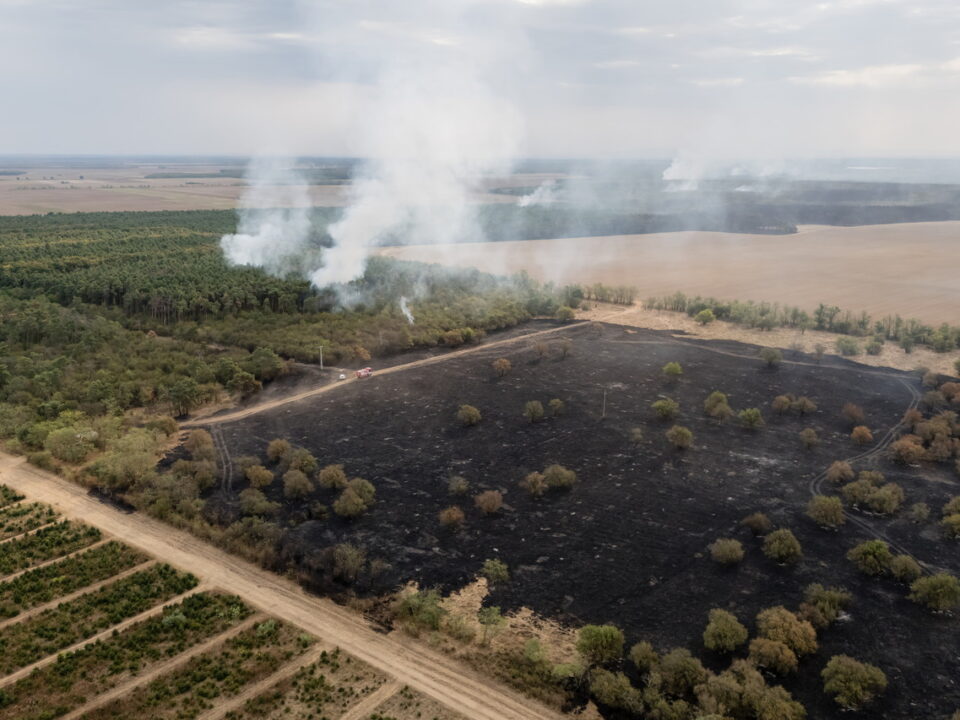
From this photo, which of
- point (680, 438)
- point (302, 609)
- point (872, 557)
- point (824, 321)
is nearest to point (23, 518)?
point (302, 609)

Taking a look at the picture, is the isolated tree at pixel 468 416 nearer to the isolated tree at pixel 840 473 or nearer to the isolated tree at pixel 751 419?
the isolated tree at pixel 751 419

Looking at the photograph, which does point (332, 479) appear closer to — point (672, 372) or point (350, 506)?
point (350, 506)

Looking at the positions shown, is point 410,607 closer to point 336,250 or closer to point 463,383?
point 463,383

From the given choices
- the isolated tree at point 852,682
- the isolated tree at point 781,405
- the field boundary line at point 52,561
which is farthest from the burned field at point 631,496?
the field boundary line at point 52,561

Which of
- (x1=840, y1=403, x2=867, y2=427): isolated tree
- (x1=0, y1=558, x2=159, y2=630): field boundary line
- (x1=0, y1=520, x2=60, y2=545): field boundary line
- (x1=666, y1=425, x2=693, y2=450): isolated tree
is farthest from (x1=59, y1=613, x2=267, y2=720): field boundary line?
(x1=840, y1=403, x2=867, y2=427): isolated tree

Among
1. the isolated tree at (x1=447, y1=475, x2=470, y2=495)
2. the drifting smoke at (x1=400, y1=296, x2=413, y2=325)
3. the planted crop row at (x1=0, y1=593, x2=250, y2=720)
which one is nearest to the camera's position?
the planted crop row at (x1=0, y1=593, x2=250, y2=720)

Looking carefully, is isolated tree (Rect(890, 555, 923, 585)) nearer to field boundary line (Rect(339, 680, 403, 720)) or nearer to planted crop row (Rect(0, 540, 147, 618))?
field boundary line (Rect(339, 680, 403, 720))

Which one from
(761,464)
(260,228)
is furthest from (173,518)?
(260,228)
